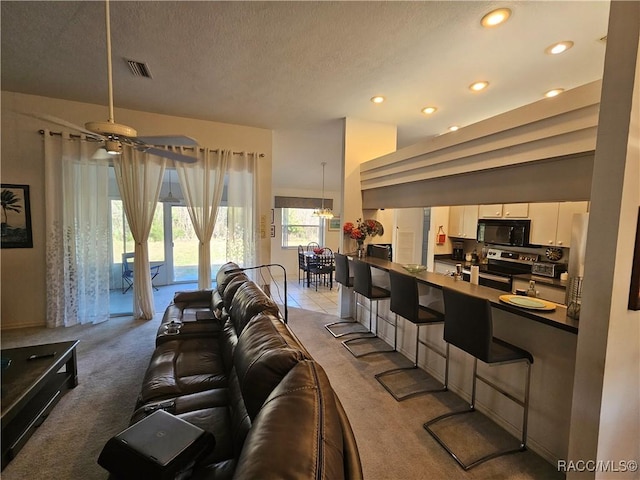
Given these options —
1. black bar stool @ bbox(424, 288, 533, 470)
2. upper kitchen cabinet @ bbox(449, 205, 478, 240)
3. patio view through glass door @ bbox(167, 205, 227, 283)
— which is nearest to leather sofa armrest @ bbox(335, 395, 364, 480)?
black bar stool @ bbox(424, 288, 533, 470)

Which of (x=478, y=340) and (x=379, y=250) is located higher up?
(x=379, y=250)

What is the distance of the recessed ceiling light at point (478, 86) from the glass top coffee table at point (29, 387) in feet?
15.1

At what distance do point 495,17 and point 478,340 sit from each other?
2306 millimetres

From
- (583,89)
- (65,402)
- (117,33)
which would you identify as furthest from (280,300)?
(583,89)

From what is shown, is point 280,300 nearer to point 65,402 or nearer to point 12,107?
point 65,402

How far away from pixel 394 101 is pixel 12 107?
189 inches

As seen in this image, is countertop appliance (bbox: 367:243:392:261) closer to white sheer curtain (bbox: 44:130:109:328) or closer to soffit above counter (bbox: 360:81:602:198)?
soffit above counter (bbox: 360:81:602:198)

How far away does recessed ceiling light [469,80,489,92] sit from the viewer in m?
3.04

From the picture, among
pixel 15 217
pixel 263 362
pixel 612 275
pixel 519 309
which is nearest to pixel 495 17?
pixel 612 275

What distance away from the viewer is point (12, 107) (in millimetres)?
3566

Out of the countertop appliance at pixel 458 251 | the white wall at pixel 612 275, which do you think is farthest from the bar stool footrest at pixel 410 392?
the countertop appliance at pixel 458 251

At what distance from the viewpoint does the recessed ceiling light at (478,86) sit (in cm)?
304

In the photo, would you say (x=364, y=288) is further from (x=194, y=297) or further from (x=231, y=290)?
(x=194, y=297)

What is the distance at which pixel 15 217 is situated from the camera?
3670 mm
